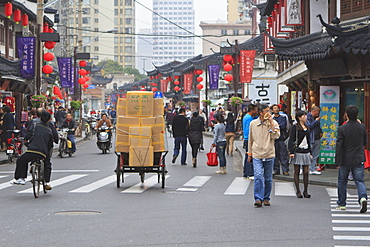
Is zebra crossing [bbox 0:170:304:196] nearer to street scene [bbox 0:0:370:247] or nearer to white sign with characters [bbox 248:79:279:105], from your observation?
street scene [bbox 0:0:370:247]

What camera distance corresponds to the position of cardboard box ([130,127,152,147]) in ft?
53.4

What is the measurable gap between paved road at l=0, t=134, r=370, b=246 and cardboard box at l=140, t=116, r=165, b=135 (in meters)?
1.31

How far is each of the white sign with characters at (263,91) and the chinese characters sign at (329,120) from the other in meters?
28.1

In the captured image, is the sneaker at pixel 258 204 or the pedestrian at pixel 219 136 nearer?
the sneaker at pixel 258 204

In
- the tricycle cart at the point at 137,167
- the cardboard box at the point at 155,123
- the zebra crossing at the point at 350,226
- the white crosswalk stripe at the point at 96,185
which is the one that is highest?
the cardboard box at the point at 155,123

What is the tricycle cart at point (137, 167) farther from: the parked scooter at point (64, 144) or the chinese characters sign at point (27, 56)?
the chinese characters sign at point (27, 56)

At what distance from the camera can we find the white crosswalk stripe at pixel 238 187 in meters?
15.3

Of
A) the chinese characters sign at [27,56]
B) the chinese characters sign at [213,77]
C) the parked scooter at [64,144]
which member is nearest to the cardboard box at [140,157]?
the parked scooter at [64,144]

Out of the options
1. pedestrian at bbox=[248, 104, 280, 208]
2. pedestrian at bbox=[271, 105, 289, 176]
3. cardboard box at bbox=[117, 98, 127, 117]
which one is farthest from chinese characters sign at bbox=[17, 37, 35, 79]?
pedestrian at bbox=[248, 104, 280, 208]

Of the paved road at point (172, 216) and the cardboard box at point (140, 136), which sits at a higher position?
the cardboard box at point (140, 136)

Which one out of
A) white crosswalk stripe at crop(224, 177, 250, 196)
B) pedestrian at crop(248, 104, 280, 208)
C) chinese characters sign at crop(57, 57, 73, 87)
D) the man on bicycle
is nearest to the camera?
pedestrian at crop(248, 104, 280, 208)

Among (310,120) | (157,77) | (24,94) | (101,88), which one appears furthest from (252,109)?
(101,88)

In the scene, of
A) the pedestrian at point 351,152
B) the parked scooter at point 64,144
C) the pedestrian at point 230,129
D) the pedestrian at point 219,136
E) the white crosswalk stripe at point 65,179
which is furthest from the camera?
the parked scooter at point 64,144

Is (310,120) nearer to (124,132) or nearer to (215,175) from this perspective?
(215,175)
